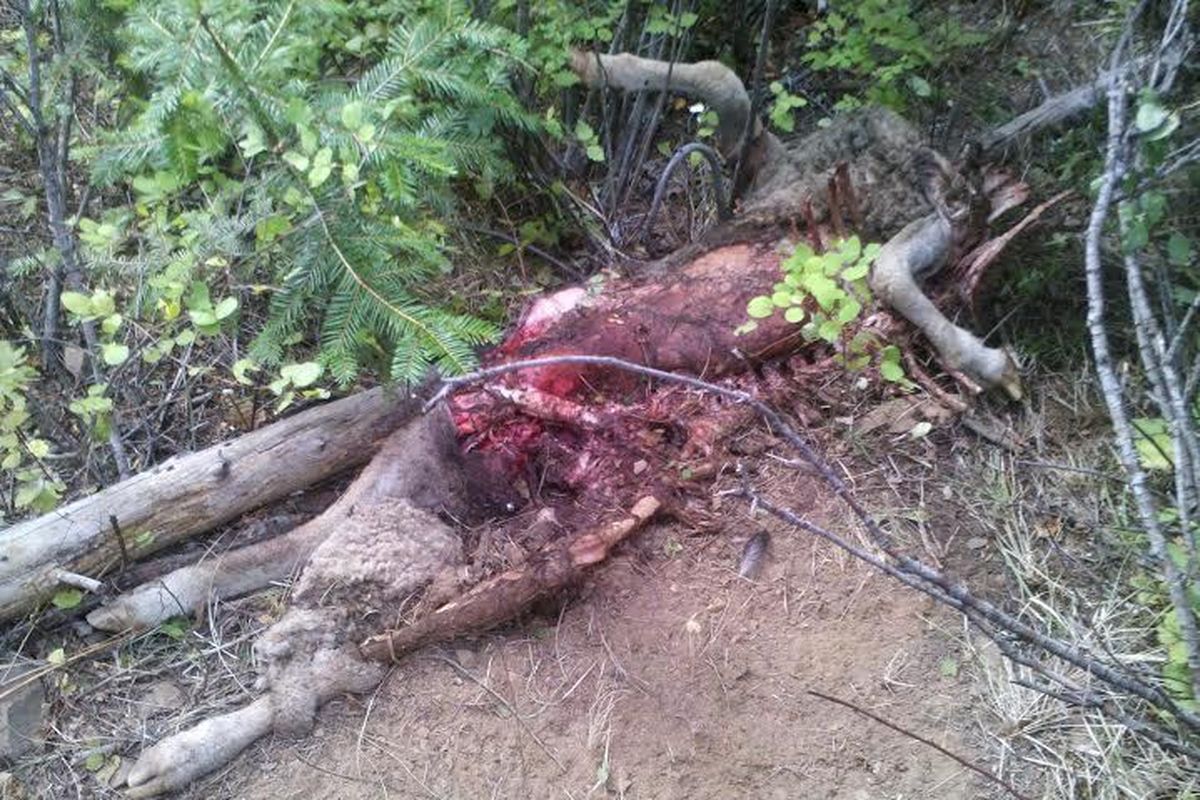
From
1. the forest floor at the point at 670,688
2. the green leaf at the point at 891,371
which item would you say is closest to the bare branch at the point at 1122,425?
the forest floor at the point at 670,688

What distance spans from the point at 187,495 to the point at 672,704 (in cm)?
147

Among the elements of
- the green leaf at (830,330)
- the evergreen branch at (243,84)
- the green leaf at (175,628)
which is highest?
the evergreen branch at (243,84)

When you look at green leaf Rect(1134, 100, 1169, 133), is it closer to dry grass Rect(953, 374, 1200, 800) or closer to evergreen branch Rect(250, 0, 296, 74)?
dry grass Rect(953, 374, 1200, 800)

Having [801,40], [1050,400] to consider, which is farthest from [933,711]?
[801,40]

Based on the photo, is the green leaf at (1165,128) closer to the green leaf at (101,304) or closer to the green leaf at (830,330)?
the green leaf at (830,330)

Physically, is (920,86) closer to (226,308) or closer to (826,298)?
(826,298)

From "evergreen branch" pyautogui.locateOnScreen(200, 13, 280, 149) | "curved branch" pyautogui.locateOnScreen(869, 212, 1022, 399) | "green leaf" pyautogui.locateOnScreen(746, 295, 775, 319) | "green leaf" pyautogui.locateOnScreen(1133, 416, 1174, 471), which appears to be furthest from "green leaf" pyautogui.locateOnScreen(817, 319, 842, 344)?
"evergreen branch" pyautogui.locateOnScreen(200, 13, 280, 149)

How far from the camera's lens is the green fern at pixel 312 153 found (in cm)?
211

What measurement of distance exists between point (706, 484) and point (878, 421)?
0.55 metres

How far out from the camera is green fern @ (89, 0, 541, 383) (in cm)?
211

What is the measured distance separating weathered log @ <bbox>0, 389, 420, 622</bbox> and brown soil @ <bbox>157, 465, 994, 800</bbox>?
2.22ft

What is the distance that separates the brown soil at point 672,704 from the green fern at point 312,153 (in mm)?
793

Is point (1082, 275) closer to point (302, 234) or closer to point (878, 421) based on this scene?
point (878, 421)

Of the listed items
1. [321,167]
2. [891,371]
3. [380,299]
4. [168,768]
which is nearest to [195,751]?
[168,768]
